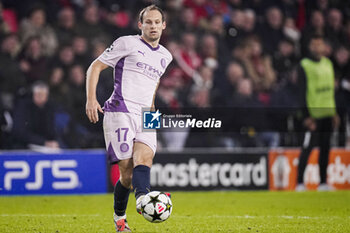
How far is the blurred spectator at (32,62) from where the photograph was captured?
11047 millimetres

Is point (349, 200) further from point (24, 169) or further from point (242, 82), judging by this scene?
point (24, 169)

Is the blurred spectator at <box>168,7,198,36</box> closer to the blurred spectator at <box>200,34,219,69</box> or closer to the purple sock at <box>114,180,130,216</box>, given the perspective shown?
the blurred spectator at <box>200,34,219,69</box>

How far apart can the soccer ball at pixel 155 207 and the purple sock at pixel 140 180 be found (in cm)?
18

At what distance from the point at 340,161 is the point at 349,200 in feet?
7.21

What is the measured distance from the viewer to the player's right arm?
18.0 feet

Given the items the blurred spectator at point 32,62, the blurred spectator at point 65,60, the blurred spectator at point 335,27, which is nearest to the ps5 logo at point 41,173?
the blurred spectator at point 32,62

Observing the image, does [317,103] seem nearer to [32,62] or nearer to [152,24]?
[32,62]

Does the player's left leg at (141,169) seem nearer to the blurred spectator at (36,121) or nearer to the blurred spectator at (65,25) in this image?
the blurred spectator at (36,121)

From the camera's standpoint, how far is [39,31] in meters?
11.5

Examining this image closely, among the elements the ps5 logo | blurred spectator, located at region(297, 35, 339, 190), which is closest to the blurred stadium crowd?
the ps5 logo

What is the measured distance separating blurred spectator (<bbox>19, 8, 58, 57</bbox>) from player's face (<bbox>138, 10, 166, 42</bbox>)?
586cm

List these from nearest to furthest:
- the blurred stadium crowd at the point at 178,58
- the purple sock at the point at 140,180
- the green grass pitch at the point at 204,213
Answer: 1. the purple sock at the point at 140,180
2. the green grass pitch at the point at 204,213
3. the blurred stadium crowd at the point at 178,58

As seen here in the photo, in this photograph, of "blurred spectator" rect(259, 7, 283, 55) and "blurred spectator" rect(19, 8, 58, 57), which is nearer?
"blurred spectator" rect(19, 8, 58, 57)

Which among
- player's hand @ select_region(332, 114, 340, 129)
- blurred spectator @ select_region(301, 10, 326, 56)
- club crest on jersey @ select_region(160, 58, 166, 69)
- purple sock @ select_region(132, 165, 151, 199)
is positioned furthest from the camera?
blurred spectator @ select_region(301, 10, 326, 56)
